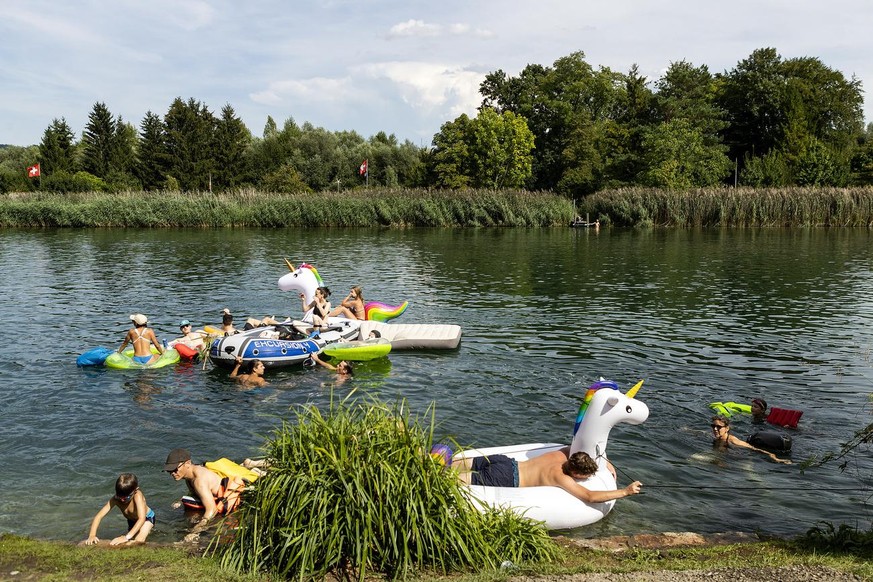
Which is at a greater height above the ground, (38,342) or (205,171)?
(205,171)

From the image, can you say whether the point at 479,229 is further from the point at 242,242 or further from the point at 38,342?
the point at 38,342

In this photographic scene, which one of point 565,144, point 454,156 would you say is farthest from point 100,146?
point 565,144

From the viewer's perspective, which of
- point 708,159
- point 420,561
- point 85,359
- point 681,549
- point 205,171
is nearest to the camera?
point 420,561

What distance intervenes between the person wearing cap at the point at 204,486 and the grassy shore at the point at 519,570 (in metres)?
1.39

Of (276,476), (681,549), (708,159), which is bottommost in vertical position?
(681,549)

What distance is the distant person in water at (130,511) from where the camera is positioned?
27.6 feet

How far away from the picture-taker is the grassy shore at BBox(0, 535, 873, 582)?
21.3ft

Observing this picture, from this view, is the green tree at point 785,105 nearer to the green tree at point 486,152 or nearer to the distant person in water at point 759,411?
the green tree at point 486,152

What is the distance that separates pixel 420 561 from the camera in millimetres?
6547

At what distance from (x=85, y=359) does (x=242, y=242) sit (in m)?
28.2

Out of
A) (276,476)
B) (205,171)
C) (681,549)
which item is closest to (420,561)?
(276,476)

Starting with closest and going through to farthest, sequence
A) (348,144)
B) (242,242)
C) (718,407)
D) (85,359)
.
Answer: (718,407)
(85,359)
(242,242)
(348,144)

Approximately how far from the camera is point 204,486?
30.1ft

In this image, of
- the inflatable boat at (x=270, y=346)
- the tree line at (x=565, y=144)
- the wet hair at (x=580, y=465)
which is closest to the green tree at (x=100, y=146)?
the tree line at (x=565, y=144)
